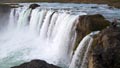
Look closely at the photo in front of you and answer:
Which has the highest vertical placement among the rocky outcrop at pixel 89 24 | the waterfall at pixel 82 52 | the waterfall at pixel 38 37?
the rocky outcrop at pixel 89 24

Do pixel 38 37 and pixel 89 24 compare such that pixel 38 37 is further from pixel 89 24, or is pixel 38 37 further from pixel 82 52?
pixel 82 52

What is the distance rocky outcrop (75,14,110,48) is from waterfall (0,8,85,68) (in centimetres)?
132

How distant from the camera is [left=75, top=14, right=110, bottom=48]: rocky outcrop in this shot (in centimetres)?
1930

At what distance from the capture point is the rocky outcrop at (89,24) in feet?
63.3

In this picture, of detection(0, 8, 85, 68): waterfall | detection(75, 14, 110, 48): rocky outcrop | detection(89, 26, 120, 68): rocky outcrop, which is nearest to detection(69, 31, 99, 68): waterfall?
detection(75, 14, 110, 48): rocky outcrop

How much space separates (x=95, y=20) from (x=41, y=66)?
4.89 m

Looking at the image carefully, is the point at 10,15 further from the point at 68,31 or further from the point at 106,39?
the point at 106,39

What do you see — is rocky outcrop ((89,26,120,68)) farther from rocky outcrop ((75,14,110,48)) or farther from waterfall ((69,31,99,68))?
rocky outcrop ((75,14,110,48))

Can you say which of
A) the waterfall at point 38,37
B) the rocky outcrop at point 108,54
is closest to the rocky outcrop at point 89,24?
the waterfall at point 38,37

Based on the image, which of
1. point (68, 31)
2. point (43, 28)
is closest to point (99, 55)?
point (68, 31)

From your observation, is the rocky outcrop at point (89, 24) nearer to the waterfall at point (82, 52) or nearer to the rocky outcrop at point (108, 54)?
the waterfall at point (82, 52)

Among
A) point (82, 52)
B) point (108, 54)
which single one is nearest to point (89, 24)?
point (82, 52)

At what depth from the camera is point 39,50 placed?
1051 inches

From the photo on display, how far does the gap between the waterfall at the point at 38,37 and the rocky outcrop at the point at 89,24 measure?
1.32 meters
